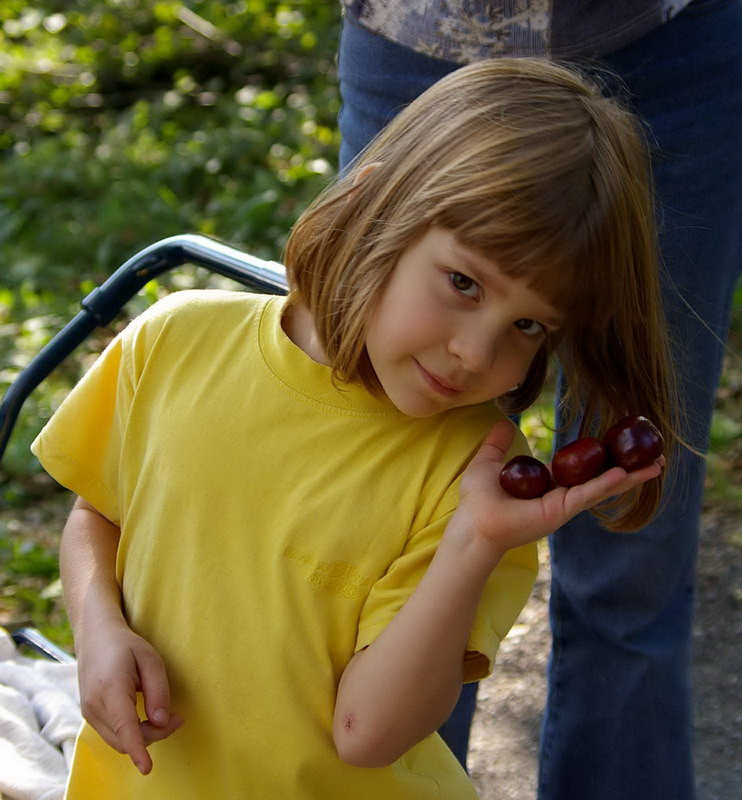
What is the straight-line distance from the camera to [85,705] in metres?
1.57

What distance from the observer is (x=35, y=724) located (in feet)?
6.93

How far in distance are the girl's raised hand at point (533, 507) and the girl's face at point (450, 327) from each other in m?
0.14

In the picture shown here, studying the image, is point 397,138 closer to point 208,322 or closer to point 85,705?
point 208,322

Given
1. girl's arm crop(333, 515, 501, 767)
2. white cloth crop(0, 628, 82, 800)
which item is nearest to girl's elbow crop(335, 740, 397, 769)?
girl's arm crop(333, 515, 501, 767)

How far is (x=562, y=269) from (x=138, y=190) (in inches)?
188

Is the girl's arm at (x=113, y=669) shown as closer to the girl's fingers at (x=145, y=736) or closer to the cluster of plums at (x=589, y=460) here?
the girl's fingers at (x=145, y=736)

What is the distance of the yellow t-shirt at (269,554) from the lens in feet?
5.08

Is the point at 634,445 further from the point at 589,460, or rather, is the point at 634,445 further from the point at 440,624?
the point at 440,624

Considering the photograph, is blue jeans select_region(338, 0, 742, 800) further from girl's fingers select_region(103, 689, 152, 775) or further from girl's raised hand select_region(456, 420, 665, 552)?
girl's fingers select_region(103, 689, 152, 775)

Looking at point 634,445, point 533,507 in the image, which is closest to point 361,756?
point 533,507

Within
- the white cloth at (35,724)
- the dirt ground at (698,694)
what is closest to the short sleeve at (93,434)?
the white cloth at (35,724)

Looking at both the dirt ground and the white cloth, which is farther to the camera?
the dirt ground

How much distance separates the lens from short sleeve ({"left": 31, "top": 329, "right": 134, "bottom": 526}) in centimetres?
174

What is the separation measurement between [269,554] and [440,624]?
0.87ft
